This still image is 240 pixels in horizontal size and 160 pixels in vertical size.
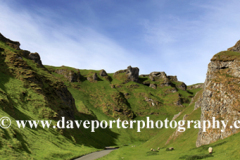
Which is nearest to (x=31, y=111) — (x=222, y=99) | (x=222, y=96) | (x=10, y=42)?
(x=10, y=42)

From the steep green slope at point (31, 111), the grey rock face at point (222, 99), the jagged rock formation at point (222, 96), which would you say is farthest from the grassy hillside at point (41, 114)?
the jagged rock formation at point (222, 96)

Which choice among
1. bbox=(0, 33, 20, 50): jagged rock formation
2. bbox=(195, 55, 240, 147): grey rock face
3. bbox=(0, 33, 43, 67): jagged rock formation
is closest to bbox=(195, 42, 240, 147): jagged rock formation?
bbox=(195, 55, 240, 147): grey rock face

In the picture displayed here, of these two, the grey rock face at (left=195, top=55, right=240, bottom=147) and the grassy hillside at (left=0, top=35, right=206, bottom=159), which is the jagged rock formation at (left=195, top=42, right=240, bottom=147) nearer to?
the grey rock face at (left=195, top=55, right=240, bottom=147)

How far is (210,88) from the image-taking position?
54625mm

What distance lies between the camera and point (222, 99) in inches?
1941

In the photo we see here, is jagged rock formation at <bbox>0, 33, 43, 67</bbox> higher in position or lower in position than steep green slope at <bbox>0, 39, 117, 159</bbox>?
higher

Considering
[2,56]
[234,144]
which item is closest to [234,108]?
[234,144]

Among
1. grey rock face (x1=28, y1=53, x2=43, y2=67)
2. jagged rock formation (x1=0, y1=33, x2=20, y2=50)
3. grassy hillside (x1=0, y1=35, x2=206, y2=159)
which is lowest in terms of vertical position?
grassy hillside (x1=0, y1=35, x2=206, y2=159)

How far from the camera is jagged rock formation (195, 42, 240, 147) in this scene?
4528 cm

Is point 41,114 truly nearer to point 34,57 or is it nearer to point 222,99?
point 34,57

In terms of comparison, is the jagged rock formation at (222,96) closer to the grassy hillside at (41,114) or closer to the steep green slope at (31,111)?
the grassy hillside at (41,114)

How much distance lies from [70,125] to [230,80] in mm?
70887

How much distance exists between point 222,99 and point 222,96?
3.35 feet

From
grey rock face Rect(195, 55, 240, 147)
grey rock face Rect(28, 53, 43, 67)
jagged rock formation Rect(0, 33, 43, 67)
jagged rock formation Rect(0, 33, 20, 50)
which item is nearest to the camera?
grey rock face Rect(195, 55, 240, 147)
